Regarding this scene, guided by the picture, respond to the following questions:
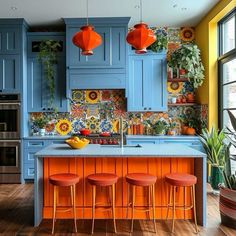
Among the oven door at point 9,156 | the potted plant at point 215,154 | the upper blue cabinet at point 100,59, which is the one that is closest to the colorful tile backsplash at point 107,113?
the upper blue cabinet at point 100,59

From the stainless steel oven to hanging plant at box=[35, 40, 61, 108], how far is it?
64 centimetres

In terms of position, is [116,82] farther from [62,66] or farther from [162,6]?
[162,6]

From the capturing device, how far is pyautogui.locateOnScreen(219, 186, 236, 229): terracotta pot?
2987 millimetres

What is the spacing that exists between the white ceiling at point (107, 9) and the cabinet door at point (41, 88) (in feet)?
2.79

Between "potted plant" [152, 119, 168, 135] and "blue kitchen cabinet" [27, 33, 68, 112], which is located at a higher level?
"blue kitchen cabinet" [27, 33, 68, 112]

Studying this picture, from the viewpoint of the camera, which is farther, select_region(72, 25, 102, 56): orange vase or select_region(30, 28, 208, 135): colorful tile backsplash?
select_region(30, 28, 208, 135): colorful tile backsplash

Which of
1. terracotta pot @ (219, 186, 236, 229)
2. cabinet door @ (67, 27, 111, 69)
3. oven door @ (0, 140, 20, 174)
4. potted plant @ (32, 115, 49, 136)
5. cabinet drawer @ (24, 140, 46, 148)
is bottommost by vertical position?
terracotta pot @ (219, 186, 236, 229)

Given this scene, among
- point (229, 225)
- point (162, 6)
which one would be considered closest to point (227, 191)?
point (229, 225)

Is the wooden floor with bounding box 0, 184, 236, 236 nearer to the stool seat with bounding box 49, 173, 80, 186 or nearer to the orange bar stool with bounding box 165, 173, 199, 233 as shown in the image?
the orange bar stool with bounding box 165, 173, 199, 233

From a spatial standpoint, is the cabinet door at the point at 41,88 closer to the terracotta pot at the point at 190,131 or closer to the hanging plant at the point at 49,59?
the hanging plant at the point at 49,59

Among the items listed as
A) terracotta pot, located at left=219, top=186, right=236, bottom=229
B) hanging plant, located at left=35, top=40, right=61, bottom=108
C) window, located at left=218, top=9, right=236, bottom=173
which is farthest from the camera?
hanging plant, located at left=35, top=40, right=61, bottom=108

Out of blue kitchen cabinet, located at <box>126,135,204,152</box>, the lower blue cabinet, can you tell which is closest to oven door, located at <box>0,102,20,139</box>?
the lower blue cabinet

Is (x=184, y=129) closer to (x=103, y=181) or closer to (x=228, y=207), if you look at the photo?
(x=228, y=207)

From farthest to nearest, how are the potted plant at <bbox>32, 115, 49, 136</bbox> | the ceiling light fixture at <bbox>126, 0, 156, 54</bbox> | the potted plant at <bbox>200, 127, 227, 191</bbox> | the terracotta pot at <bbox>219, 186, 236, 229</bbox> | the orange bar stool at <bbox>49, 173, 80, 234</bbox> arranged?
the potted plant at <bbox>32, 115, 49, 136</bbox>
the potted plant at <bbox>200, 127, 227, 191</bbox>
the terracotta pot at <bbox>219, 186, 236, 229</bbox>
the orange bar stool at <bbox>49, 173, 80, 234</bbox>
the ceiling light fixture at <bbox>126, 0, 156, 54</bbox>
